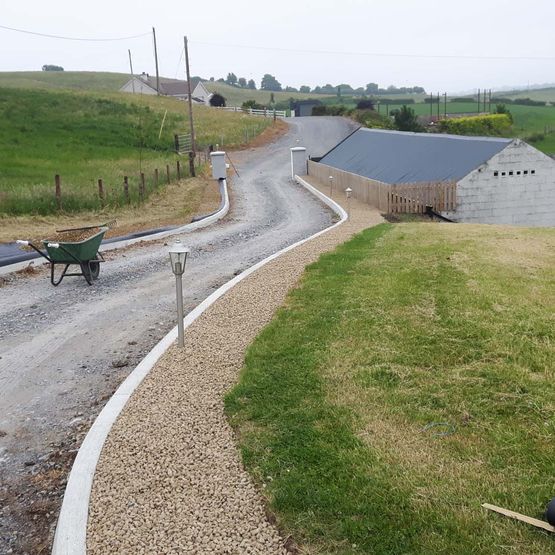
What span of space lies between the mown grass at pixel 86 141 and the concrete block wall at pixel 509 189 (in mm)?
12218

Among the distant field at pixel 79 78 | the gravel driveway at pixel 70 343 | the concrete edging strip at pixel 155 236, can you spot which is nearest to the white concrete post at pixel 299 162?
the concrete edging strip at pixel 155 236

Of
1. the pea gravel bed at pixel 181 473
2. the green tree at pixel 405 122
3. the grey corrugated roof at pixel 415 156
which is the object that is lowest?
the pea gravel bed at pixel 181 473

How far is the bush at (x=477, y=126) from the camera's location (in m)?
64.1

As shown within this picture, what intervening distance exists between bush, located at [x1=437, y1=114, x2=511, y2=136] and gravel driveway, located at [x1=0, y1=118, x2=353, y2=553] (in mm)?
49077

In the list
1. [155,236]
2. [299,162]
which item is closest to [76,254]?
[155,236]

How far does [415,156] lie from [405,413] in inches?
880

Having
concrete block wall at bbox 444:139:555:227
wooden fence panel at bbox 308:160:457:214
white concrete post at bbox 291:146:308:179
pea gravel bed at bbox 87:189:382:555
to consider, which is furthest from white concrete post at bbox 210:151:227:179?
pea gravel bed at bbox 87:189:382:555

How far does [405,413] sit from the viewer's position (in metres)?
5.68

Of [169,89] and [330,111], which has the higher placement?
[169,89]

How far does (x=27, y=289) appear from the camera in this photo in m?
12.2

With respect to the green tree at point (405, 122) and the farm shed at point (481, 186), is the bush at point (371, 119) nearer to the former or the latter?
the green tree at point (405, 122)

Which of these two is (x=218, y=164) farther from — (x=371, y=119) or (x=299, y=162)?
(x=371, y=119)

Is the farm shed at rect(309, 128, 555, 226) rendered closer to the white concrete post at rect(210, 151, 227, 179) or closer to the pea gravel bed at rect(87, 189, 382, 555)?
the white concrete post at rect(210, 151, 227, 179)

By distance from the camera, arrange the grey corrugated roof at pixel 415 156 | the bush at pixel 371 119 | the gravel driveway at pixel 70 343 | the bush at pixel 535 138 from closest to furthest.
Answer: the gravel driveway at pixel 70 343 → the grey corrugated roof at pixel 415 156 → the bush at pixel 371 119 → the bush at pixel 535 138
